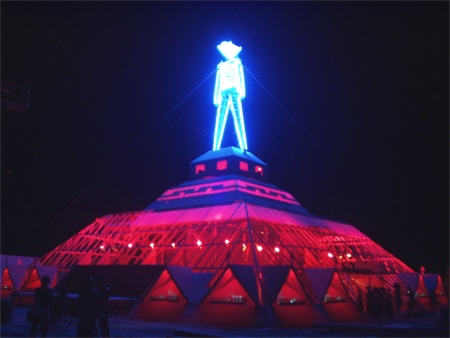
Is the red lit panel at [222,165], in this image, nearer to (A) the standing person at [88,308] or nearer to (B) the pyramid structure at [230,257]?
(B) the pyramid structure at [230,257]

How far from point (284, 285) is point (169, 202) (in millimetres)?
18517

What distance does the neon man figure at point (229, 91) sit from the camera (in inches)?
1740

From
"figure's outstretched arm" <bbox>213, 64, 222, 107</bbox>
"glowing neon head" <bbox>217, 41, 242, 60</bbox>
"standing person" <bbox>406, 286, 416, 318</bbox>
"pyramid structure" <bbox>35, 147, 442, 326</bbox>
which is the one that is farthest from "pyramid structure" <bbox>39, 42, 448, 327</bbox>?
"glowing neon head" <bbox>217, 41, 242, 60</bbox>

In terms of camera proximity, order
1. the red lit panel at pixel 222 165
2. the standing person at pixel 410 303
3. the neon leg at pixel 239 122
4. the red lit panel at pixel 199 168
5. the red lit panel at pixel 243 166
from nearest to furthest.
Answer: the standing person at pixel 410 303
the red lit panel at pixel 243 166
the red lit panel at pixel 222 165
the red lit panel at pixel 199 168
the neon leg at pixel 239 122

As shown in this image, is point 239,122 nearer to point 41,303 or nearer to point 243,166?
point 243,166

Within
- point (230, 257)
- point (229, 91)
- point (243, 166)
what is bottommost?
point (230, 257)

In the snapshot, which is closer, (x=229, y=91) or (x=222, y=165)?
(x=222, y=165)

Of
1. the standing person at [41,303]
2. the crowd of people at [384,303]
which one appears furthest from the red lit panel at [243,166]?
the standing person at [41,303]

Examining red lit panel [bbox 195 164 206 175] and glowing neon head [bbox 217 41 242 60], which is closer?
red lit panel [bbox 195 164 206 175]

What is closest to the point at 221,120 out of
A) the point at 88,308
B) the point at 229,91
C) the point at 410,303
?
the point at 229,91

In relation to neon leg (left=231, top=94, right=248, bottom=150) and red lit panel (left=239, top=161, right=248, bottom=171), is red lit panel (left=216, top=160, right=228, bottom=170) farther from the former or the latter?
neon leg (left=231, top=94, right=248, bottom=150)

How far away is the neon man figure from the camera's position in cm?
4419

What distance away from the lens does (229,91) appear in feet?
145

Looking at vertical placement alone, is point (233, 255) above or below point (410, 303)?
above
